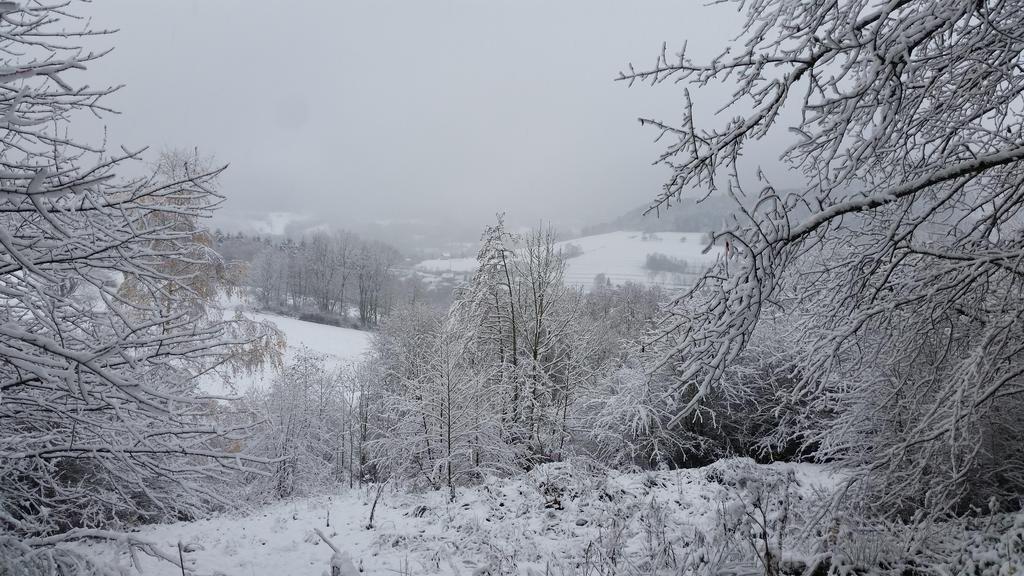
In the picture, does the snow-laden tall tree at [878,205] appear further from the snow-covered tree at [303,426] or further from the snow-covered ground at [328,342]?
the snow-covered ground at [328,342]

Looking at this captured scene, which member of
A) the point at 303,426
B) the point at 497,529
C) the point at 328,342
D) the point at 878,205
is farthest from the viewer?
the point at 328,342

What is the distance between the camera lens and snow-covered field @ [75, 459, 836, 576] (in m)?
4.52

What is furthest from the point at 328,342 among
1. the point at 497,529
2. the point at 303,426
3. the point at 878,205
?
the point at 878,205

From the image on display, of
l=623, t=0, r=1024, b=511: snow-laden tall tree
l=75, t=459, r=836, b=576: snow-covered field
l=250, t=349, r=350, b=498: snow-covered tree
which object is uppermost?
l=623, t=0, r=1024, b=511: snow-laden tall tree

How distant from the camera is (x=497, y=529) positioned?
5590 mm

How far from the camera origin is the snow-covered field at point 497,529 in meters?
4.52

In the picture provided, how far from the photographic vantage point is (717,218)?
2539mm

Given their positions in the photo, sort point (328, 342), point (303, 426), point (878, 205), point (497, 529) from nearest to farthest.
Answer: point (878, 205), point (497, 529), point (303, 426), point (328, 342)

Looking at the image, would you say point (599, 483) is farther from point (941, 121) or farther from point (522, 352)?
point (522, 352)

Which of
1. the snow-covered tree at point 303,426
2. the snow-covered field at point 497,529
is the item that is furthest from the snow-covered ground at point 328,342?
the snow-covered field at point 497,529

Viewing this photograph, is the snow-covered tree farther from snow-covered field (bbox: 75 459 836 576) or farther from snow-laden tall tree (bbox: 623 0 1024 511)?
snow-laden tall tree (bbox: 623 0 1024 511)

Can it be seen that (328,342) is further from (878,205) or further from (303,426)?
(878,205)

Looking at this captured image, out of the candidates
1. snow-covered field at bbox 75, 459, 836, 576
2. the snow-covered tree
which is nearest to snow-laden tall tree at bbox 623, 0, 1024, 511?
snow-covered field at bbox 75, 459, 836, 576

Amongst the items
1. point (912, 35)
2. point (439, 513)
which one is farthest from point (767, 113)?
point (439, 513)
